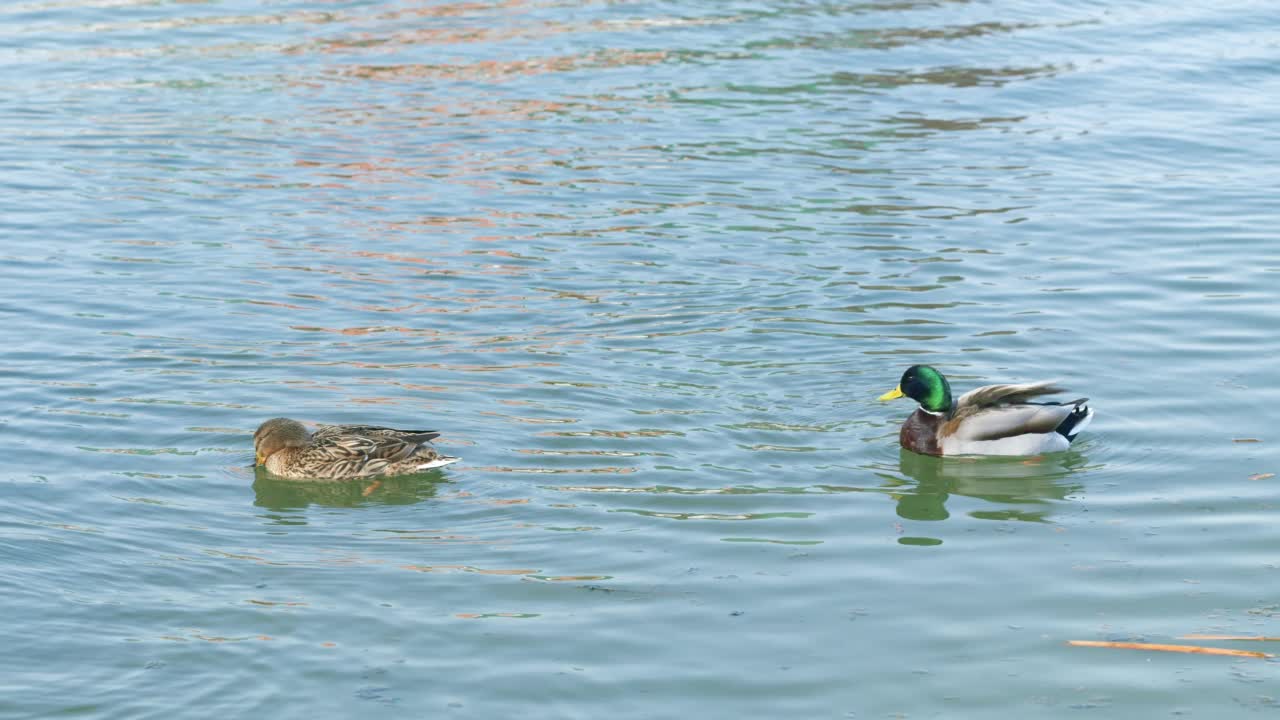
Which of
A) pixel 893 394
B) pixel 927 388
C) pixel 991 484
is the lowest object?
pixel 991 484

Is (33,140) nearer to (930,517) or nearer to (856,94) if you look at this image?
(856,94)

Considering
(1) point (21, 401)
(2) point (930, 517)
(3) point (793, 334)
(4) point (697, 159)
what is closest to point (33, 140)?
(4) point (697, 159)

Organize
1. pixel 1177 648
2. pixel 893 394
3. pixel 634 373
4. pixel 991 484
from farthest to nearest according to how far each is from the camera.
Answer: pixel 634 373, pixel 893 394, pixel 991 484, pixel 1177 648

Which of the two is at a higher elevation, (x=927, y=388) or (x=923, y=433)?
(x=927, y=388)

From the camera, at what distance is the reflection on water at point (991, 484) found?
33.2 ft

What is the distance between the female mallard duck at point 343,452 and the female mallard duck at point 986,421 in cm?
308

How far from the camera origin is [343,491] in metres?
10.6

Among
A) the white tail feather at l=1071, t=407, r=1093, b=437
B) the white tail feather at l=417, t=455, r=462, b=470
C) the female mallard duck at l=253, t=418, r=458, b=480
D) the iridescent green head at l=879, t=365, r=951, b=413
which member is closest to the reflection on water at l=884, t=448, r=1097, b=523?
the white tail feather at l=1071, t=407, r=1093, b=437

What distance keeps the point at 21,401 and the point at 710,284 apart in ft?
18.4

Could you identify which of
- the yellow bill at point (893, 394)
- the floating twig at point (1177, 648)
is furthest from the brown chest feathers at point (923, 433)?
the floating twig at point (1177, 648)

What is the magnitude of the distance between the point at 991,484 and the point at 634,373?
271 cm

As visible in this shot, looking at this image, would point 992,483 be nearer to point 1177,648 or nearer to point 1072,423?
point 1072,423

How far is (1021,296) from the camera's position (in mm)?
14102

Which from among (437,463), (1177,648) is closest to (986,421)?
(1177,648)
